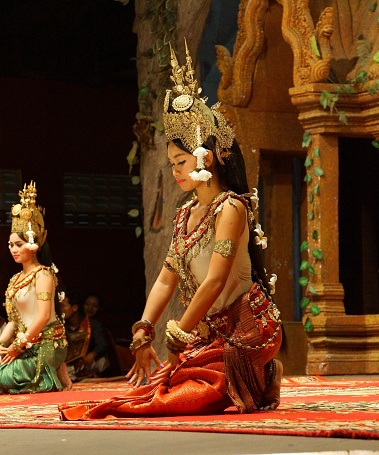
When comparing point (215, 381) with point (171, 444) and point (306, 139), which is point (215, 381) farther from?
point (306, 139)

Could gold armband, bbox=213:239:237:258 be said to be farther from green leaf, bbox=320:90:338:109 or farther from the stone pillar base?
green leaf, bbox=320:90:338:109

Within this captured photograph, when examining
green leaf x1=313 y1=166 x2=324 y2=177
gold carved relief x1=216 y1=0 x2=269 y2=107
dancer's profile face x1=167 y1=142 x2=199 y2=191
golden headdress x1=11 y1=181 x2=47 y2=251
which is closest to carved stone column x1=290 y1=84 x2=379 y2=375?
green leaf x1=313 y1=166 x2=324 y2=177

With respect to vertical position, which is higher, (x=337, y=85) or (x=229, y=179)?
(x=337, y=85)

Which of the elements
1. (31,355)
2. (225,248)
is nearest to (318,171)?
(31,355)

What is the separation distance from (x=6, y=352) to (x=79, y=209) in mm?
4575

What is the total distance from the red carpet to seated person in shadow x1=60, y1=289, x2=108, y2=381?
141 inches

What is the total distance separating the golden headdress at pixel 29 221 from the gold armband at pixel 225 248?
311cm

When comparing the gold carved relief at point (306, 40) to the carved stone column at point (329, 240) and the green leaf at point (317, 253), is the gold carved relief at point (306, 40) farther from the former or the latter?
the green leaf at point (317, 253)

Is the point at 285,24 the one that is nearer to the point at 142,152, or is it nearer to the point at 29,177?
the point at 142,152

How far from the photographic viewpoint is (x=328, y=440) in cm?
374

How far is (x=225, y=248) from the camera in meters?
4.80

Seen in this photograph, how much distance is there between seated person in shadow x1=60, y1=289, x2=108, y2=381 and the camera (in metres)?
10.3

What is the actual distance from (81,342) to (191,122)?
562 centimetres

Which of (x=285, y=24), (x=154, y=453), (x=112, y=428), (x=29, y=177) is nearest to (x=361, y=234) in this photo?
(x=285, y=24)
